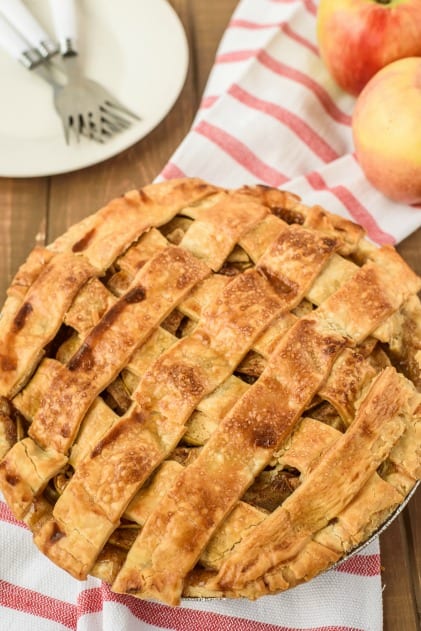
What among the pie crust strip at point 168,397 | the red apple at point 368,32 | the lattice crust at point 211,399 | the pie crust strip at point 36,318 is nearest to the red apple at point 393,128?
the red apple at point 368,32

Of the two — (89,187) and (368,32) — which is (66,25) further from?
(368,32)

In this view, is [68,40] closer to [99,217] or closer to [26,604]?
[99,217]

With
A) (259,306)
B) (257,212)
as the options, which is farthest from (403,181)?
(259,306)

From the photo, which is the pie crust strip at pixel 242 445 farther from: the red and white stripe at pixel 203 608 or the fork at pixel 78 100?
the fork at pixel 78 100

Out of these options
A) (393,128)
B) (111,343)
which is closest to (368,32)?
(393,128)

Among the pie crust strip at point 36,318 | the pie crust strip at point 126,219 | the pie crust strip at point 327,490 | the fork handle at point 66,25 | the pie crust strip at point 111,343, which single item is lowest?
the pie crust strip at point 327,490
